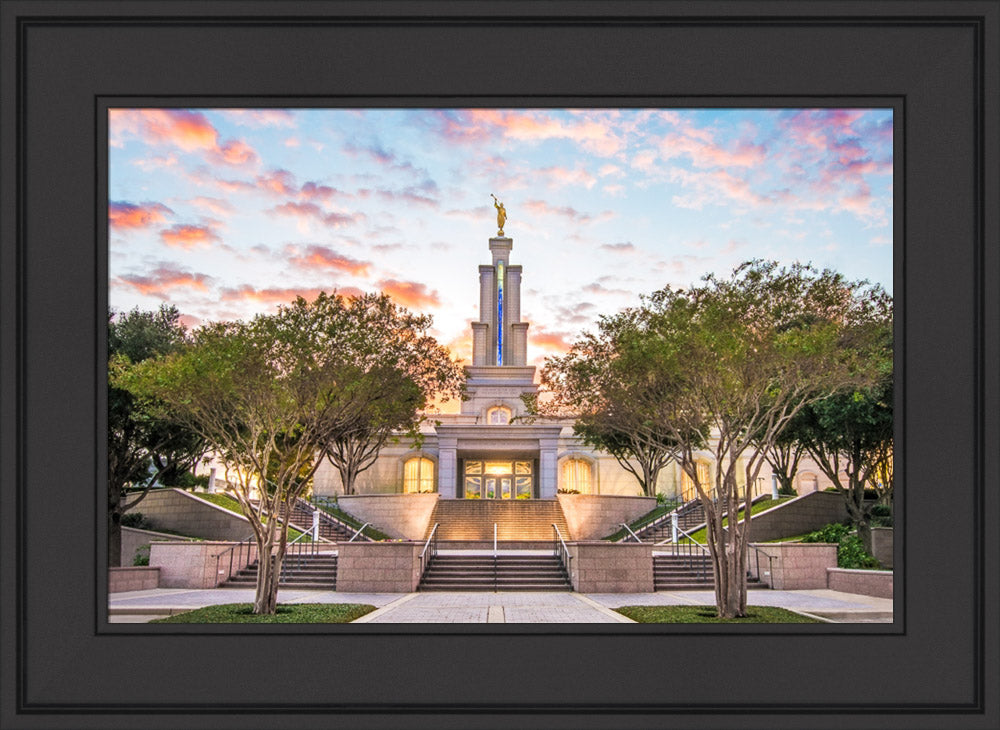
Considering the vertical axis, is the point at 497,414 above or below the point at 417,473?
above

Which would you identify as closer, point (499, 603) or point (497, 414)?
point (499, 603)

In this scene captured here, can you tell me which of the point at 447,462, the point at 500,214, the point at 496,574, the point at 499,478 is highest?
the point at 500,214

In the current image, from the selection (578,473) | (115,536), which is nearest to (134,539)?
(115,536)

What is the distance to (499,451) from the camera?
33125mm

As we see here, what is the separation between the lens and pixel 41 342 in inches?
241

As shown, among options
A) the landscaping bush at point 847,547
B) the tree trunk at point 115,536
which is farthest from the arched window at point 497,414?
the tree trunk at point 115,536

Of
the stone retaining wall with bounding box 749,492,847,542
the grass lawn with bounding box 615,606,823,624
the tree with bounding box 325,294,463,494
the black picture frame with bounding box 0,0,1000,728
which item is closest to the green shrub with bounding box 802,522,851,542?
the stone retaining wall with bounding box 749,492,847,542

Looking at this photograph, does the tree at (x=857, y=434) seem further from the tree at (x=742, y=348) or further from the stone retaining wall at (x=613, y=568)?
the tree at (x=742, y=348)

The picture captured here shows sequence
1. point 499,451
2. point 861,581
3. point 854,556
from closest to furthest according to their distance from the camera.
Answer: point 861,581 < point 854,556 < point 499,451

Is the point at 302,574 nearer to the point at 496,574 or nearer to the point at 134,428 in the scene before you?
the point at 496,574

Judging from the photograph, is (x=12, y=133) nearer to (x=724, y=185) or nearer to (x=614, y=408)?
(x=724, y=185)

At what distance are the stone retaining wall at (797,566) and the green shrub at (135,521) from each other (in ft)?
51.1

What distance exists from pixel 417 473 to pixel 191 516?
16.7 m

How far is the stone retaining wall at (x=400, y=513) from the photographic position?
85.4ft
